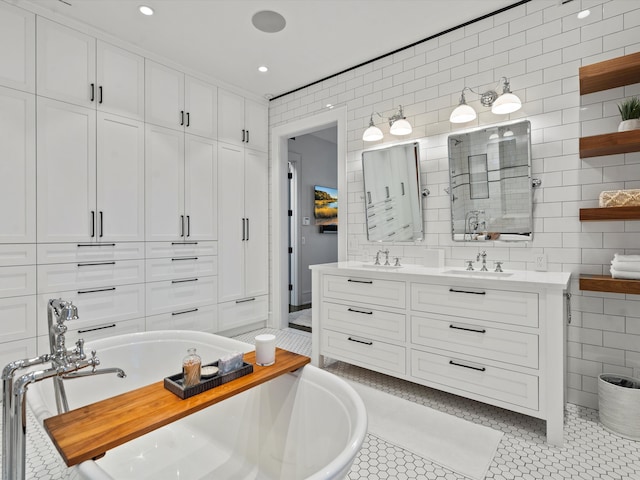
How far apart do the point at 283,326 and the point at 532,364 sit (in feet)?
9.77

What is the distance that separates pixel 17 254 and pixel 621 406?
413 centimetres

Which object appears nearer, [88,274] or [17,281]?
[17,281]

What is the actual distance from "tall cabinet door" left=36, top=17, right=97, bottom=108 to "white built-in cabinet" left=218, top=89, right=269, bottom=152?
4.25 ft

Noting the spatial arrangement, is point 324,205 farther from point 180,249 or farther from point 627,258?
point 627,258

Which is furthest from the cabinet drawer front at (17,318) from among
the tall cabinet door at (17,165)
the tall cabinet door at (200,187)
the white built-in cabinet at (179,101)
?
the white built-in cabinet at (179,101)

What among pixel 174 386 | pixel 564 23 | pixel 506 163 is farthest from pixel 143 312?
pixel 564 23

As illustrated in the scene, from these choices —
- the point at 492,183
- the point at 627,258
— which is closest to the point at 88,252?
the point at 492,183

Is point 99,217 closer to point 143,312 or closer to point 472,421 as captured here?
point 143,312

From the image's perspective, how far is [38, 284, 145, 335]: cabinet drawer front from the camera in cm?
271

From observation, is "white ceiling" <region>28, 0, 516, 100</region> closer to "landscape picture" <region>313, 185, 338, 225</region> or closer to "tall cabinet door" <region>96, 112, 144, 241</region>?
"tall cabinet door" <region>96, 112, 144, 241</region>

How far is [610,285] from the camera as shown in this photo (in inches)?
80.5

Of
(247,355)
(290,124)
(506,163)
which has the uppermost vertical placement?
(290,124)

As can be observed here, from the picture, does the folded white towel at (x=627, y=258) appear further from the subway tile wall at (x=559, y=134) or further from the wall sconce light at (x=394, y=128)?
the wall sconce light at (x=394, y=128)

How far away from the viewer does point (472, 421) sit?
2244mm
